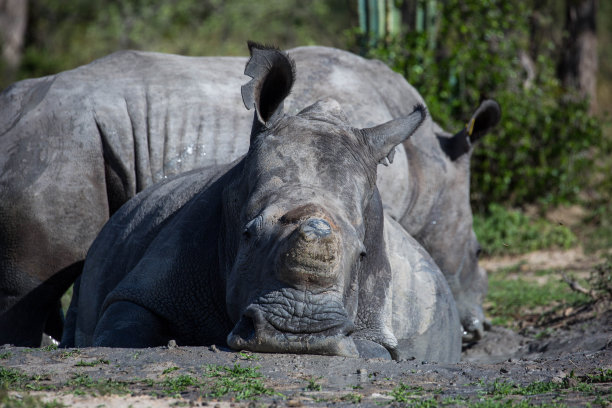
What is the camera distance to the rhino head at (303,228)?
148 inches

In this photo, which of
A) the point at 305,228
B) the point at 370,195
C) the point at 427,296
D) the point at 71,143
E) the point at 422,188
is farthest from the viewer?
the point at 422,188

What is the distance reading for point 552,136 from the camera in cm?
1066

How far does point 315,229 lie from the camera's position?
3693mm

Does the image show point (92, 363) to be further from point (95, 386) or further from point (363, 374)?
point (363, 374)

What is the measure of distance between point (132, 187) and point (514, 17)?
5.64 metres

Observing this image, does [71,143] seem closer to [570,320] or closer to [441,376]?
[441,376]

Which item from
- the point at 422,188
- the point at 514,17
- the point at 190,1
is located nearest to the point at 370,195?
the point at 422,188

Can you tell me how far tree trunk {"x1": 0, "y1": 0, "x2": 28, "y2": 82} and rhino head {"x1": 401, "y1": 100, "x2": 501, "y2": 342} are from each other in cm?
1192

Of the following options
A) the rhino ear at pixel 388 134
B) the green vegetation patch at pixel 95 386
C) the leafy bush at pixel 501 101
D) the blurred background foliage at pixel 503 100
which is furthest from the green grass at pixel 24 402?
the leafy bush at pixel 501 101

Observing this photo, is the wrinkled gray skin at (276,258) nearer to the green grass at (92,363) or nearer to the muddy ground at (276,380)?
the muddy ground at (276,380)

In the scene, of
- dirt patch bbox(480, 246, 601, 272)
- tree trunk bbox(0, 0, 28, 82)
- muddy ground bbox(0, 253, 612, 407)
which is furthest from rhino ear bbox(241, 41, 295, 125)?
tree trunk bbox(0, 0, 28, 82)

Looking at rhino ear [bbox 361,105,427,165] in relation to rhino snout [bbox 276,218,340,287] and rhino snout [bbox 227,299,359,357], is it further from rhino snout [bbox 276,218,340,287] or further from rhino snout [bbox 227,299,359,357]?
rhino snout [bbox 227,299,359,357]

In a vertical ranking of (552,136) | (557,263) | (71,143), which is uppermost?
(71,143)

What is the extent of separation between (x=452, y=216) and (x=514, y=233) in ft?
10.8
